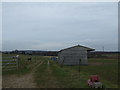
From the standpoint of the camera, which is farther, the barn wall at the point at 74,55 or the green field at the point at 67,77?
the barn wall at the point at 74,55

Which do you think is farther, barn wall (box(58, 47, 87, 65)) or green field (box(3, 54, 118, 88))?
barn wall (box(58, 47, 87, 65))

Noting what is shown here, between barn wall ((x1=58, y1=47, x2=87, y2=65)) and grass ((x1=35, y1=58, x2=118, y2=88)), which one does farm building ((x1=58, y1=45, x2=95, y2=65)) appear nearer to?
barn wall ((x1=58, y1=47, x2=87, y2=65))

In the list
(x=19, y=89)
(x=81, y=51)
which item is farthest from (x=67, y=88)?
(x=81, y=51)

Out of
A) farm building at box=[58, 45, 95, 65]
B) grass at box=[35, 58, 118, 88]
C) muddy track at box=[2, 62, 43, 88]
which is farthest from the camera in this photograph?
farm building at box=[58, 45, 95, 65]

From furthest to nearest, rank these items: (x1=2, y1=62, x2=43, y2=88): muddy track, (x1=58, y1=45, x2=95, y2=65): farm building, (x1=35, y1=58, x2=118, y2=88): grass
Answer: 1. (x1=58, y1=45, x2=95, y2=65): farm building
2. (x1=35, y1=58, x2=118, y2=88): grass
3. (x1=2, y1=62, x2=43, y2=88): muddy track

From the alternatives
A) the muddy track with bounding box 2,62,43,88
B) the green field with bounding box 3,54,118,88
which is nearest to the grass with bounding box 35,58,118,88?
the green field with bounding box 3,54,118,88

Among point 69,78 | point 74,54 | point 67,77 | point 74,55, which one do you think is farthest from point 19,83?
point 74,55

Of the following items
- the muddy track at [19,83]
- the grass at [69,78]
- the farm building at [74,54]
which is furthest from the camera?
the farm building at [74,54]

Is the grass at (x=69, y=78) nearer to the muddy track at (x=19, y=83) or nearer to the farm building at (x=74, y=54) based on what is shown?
the muddy track at (x=19, y=83)

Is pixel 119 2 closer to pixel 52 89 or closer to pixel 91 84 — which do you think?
pixel 91 84

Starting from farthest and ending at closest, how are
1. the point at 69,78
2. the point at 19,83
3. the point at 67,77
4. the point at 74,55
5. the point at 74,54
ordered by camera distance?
the point at 74,55
the point at 74,54
the point at 67,77
the point at 69,78
the point at 19,83

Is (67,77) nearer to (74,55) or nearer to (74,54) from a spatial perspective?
(74,54)

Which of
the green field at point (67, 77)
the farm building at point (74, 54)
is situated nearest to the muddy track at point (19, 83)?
the green field at point (67, 77)

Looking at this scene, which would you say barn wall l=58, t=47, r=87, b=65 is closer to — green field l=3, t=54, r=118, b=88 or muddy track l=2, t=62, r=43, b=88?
green field l=3, t=54, r=118, b=88
